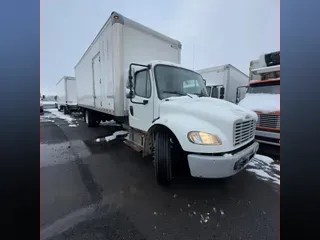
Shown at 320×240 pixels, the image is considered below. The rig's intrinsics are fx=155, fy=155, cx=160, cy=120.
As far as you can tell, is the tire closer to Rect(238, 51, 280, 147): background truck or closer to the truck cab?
Answer: the truck cab

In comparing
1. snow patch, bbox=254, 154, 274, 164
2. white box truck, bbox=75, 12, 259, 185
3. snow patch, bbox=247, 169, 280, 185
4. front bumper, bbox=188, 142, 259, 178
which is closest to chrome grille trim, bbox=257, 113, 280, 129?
snow patch, bbox=254, 154, 274, 164

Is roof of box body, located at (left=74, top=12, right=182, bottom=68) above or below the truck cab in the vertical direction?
above

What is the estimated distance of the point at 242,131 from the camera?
96.7 inches

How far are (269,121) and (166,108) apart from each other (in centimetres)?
349

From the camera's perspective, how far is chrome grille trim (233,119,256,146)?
2.28 m

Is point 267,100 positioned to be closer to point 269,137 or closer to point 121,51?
point 269,137

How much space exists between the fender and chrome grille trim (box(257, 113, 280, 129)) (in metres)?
3.09

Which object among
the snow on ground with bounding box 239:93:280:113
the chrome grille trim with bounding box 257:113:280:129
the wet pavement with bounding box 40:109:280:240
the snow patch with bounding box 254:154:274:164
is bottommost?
the wet pavement with bounding box 40:109:280:240

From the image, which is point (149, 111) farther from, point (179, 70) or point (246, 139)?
point (246, 139)

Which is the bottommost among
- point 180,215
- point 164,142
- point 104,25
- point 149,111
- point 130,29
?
point 180,215

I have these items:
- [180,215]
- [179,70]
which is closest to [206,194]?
Result: [180,215]

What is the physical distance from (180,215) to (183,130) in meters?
1.13

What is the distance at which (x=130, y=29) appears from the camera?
3990 mm

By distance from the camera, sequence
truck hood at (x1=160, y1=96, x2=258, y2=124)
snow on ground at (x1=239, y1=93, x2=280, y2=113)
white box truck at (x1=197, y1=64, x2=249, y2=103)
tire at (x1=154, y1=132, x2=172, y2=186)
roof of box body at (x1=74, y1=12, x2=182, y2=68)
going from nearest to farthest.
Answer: truck hood at (x1=160, y1=96, x2=258, y2=124)
tire at (x1=154, y1=132, x2=172, y2=186)
roof of box body at (x1=74, y1=12, x2=182, y2=68)
snow on ground at (x1=239, y1=93, x2=280, y2=113)
white box truck at (x1=197, y1=64, x2=249, y2=103)
